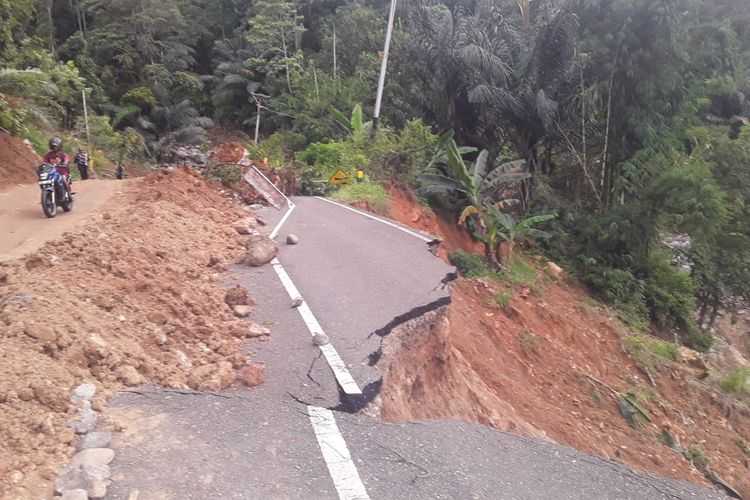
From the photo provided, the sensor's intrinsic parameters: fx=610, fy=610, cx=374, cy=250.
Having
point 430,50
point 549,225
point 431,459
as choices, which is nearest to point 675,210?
point 549,225

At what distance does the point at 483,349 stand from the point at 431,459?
19.3 feet

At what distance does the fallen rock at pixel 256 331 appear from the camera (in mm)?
5484

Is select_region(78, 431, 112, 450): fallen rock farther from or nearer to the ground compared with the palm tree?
farther from the ground

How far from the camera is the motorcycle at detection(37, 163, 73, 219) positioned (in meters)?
9.33

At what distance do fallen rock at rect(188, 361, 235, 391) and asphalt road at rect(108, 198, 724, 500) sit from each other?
0.13 metres

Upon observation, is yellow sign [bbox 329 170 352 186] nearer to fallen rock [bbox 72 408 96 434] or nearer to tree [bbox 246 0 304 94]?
fallen rock [bbox 72 408 96 434]

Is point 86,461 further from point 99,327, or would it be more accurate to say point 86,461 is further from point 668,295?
point 668,295

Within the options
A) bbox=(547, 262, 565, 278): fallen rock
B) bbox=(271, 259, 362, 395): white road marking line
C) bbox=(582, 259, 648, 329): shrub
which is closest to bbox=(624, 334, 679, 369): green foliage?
bbox=(582, 259, 648, 329): shrub

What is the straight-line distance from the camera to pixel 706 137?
19.3 m

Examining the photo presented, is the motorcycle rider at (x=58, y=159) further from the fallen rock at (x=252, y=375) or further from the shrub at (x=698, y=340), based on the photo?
the shrub at (x=698, y=340)

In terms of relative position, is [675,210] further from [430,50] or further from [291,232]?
[291,232]

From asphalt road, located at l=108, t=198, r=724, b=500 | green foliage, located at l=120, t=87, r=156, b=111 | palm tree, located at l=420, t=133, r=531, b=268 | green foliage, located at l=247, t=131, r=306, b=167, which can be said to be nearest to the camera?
→ asphalt road, located at l=108, t=198, r=724, b=500

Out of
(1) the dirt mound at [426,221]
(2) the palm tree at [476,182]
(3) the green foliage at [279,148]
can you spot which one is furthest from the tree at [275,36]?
(2) the palm tree at [476,182]

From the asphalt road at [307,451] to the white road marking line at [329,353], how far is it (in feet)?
0.24
